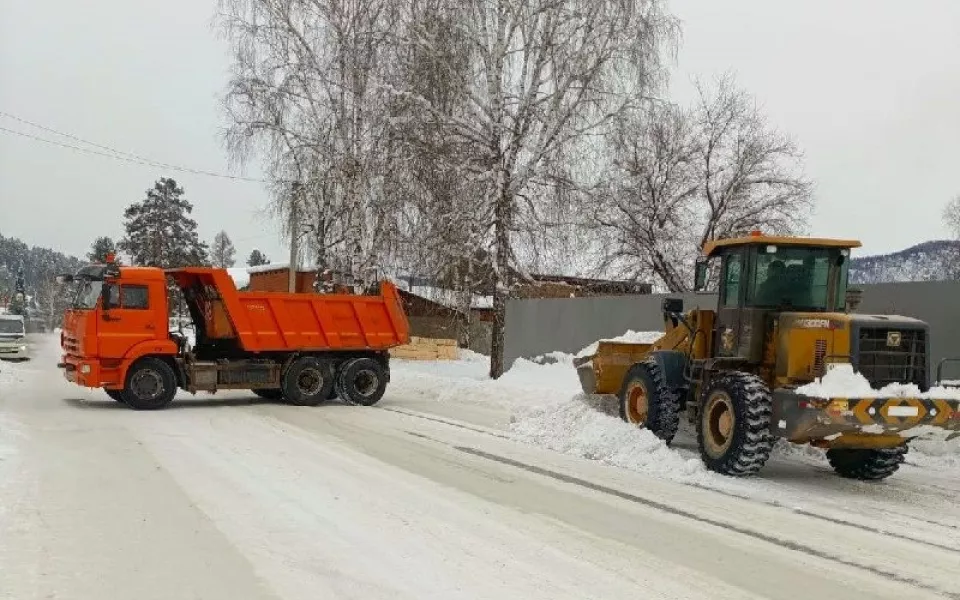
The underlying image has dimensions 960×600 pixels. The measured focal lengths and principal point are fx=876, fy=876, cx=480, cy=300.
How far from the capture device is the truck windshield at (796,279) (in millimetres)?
9766

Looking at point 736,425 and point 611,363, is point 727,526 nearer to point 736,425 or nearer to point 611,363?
point 736,425

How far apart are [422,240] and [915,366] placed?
14316mm

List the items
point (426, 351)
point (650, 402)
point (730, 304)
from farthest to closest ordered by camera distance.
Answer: point (426, 351) → point (650, 402) → point (730, 304)

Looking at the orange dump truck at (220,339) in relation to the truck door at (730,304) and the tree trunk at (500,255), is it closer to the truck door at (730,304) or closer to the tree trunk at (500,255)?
the tree trunk at (500,255)

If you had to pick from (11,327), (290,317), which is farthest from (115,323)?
(11,327)

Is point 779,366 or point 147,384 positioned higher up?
point 779,366

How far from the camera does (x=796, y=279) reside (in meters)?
9.81

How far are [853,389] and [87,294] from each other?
12.7 m

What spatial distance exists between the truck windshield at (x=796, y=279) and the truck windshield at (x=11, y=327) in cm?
2893

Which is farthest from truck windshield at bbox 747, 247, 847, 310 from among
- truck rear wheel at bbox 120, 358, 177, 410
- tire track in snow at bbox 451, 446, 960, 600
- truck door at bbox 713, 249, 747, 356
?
truck rear wheel at bbox 120, 358, 177, 410

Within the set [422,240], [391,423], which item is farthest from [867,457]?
[422,240]

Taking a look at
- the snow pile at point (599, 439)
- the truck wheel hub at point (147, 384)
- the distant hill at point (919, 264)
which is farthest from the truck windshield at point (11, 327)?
the distant hill at point (919, 264)

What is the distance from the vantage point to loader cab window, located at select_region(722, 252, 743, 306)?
32.9 feet

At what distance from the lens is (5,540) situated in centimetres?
603
